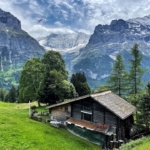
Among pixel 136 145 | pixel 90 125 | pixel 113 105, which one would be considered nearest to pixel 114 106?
pixel 113 105

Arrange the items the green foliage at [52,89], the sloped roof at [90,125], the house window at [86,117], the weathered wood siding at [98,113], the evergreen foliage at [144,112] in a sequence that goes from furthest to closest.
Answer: the green foliage at [52,89], the house window at [86,117], the weathered wood siding at [98,113], the sloped roof at [90,125], the evergreen foliage at [144,112]

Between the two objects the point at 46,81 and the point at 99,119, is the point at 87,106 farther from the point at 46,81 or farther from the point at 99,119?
the point at 46,81

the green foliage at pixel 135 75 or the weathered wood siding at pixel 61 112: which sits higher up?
the green foliage at pixel 135 75

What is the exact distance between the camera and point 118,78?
60250mm

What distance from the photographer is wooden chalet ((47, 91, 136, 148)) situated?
3288 cm

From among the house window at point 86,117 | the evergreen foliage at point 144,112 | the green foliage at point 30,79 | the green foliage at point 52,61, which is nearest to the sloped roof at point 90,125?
the house window at point 86,117

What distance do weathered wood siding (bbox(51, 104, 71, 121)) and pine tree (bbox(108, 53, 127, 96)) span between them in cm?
2449

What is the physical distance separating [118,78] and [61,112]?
2543 cm

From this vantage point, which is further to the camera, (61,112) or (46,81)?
(46,81)

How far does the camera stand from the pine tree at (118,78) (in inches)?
2370

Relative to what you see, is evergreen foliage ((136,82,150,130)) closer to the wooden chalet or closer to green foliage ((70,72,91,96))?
the wooden chalet

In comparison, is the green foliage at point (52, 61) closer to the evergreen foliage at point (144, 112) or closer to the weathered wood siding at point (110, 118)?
the weathered wood siding at point (110, 118)

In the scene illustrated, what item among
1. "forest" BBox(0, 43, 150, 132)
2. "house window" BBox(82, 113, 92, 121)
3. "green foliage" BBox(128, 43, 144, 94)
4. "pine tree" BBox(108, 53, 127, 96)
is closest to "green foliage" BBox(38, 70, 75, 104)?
"forest" BBox(0, 43, 150, 132)

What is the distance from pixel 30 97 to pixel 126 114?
120 ft
